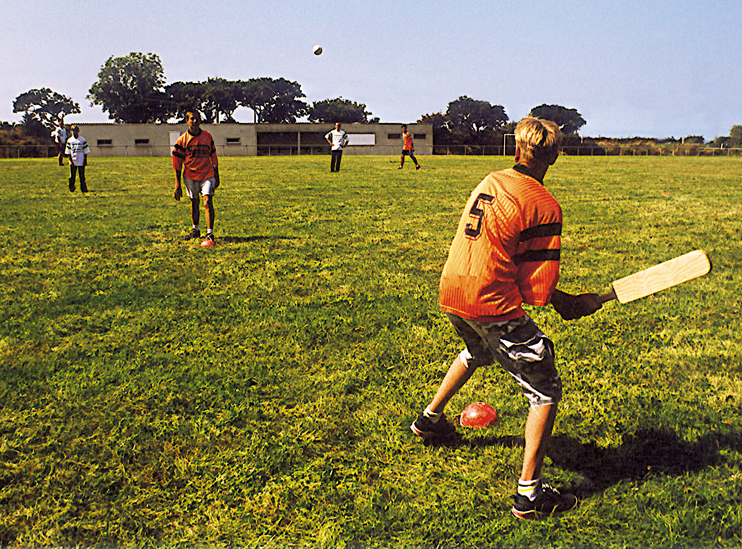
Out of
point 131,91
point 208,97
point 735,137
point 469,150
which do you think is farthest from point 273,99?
point 735,137

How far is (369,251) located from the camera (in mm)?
8570

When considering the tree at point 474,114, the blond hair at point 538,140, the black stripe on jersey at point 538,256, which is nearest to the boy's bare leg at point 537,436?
the black stripe on jersey at point 538,256

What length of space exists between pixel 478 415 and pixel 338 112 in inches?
3578

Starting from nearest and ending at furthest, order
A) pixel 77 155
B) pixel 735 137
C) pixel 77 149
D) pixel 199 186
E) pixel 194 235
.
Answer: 1. pixel 199 186
2. pixel 194 235
3. pixel 77 155
4. pixel 77 149
5. pixel 735 137

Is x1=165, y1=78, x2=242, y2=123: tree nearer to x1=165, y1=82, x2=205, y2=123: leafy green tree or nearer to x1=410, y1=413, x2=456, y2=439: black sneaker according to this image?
x1=165, y1=82, x2=205, y2=123: leafy green tree

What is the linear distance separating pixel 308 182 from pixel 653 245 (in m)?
12.4

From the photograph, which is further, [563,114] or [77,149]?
[563,114]

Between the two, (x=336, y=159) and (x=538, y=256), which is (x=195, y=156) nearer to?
(x=538, y=256)

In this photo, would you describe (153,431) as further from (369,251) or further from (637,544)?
(369,251)

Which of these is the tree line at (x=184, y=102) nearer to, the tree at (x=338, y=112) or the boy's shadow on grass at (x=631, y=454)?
the tree at (x=338, y=112)

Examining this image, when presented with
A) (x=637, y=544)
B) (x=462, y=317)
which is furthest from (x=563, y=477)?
(x=462, y=317)

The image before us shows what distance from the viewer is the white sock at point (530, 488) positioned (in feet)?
9.10

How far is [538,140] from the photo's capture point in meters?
2.67

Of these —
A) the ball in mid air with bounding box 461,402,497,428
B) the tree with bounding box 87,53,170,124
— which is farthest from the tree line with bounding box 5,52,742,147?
the ball in mid air with bounding box 461,402,497,428
